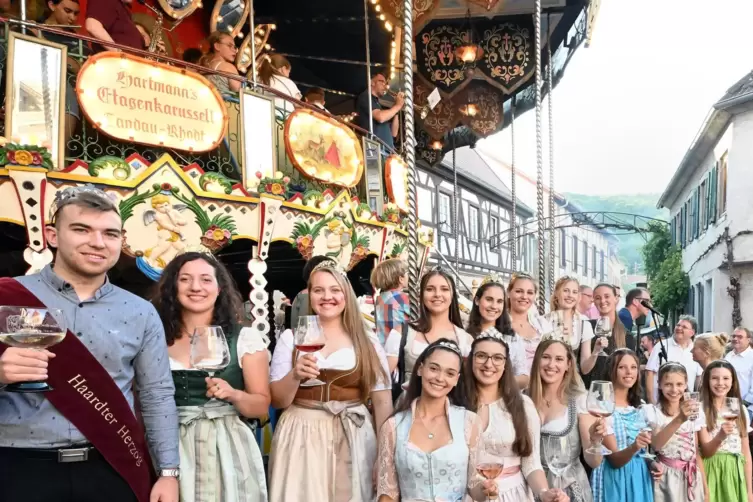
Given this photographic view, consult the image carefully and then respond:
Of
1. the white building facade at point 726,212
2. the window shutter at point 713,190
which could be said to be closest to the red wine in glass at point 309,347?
the white building facade at point 726,212

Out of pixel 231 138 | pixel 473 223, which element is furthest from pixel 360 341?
pixel 473 223

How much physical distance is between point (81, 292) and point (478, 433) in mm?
1831

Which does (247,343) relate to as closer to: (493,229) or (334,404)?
(334,404)

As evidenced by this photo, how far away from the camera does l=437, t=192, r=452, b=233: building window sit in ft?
63.1

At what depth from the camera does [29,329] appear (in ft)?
6.32

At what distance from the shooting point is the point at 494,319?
14.0 feet

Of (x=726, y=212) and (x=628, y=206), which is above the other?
(x=628, y=206)

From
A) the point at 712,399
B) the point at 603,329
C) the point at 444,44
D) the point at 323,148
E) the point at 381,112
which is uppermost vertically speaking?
the point at 444,44

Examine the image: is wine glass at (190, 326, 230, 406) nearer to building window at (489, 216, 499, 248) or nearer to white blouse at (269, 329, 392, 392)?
white blouse at (269, 329, 392, 392)

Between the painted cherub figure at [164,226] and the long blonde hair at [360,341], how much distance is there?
3281 mm

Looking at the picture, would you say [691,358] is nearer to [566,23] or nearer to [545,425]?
[545,425]

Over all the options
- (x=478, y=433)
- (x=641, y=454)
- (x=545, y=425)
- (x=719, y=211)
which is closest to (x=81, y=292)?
(x=478, y=433)

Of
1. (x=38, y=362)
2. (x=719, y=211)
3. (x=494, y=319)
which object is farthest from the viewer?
(x=719, y=211)

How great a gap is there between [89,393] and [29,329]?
0.37m
